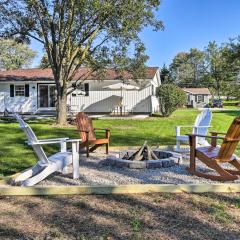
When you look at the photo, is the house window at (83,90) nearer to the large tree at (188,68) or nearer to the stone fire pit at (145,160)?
the stone fire pit at (145,160)

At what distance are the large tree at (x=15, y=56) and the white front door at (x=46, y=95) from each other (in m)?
37.5

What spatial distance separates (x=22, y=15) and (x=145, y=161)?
1380 centimetres

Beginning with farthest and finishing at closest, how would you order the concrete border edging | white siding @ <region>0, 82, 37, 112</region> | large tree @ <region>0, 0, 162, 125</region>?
white siding @ <region>0, 82, 37, 112</region>
large tree @ <region>0, 0, 162, 125</region>
the concrete border edging

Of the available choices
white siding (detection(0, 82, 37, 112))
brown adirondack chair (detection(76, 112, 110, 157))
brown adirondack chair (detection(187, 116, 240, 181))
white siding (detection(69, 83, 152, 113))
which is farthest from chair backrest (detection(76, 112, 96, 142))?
white siding (detection(0, 82, 37, 112))

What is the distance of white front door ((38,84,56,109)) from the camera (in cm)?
3003

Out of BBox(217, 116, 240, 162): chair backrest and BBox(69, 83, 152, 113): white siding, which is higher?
BBox(69, 83, 152, 113): white siding

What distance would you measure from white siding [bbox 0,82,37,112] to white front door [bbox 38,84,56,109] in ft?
1.90

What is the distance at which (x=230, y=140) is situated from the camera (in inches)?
240

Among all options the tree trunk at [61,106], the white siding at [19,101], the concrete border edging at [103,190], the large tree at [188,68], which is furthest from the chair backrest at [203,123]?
the large tree at [188,68]

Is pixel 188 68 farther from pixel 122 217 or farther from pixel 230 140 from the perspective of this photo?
pixel 122 217

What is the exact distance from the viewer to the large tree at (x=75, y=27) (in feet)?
55.9

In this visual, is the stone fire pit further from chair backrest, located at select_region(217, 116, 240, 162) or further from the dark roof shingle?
the dark roof shingle

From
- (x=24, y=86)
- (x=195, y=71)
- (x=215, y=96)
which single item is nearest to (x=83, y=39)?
(x=24, y=86)

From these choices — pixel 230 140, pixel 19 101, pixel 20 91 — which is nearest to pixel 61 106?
pixel 19 101
